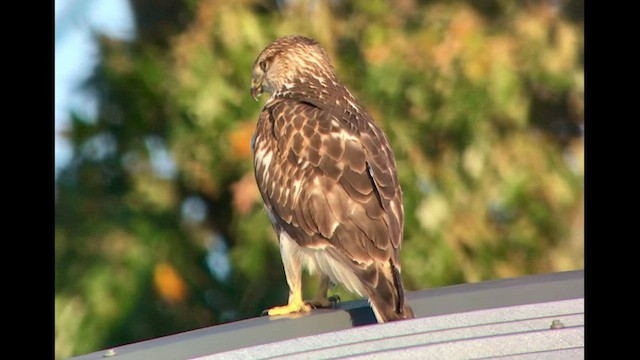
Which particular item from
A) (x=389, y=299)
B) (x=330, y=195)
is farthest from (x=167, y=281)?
(x=389, y=299)

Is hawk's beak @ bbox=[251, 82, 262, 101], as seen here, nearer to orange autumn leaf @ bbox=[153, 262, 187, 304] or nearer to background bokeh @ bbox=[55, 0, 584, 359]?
background bokeh @ bbox=[55, 0, 584, 359]

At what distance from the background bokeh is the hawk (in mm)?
741

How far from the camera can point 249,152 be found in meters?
5.70

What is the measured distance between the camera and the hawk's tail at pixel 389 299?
152 inches

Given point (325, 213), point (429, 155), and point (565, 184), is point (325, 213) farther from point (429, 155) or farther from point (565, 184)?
point (565, 184)

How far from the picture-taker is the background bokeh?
18.7 ft

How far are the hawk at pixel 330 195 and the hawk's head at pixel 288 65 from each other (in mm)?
227

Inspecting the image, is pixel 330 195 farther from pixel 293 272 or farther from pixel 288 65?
pixel 288 65

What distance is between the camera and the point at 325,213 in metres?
4.48

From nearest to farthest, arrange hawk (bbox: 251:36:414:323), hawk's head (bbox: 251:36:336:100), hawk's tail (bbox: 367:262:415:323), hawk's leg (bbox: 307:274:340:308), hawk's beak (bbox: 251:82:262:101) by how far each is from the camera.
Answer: hawk's tail (bbox: 367:262:415:323)
hawk (bbox: 251:36:414:323)
hawk's leg (bbox: 307:274:340:308)
hawk's head (bbox: 251:36:336:100)
hawk's beak (bbox: 251:82:262:101)

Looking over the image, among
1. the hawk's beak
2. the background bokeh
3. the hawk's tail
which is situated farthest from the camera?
the background bokeh

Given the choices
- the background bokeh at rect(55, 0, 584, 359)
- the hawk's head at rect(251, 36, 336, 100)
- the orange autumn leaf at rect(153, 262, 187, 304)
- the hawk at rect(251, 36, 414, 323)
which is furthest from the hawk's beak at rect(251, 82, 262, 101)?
the orange autumn leaf at rect(153, 262, 187, 304)

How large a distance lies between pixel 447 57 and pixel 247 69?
1.02m

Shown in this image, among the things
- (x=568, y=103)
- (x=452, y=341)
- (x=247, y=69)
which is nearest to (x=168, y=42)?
(x=247, y=69)
